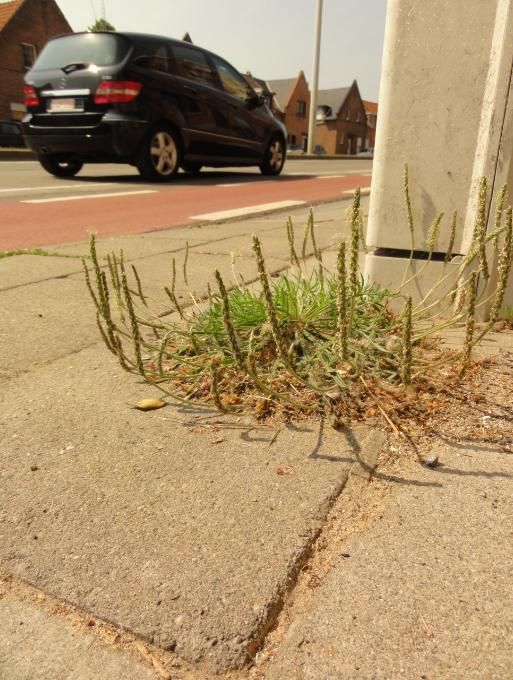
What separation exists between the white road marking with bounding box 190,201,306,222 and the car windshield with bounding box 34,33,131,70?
3.36m

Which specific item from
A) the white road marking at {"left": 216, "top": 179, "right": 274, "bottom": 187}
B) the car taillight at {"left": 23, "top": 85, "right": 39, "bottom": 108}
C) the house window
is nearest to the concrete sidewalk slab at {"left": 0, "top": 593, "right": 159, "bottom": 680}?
the white road marking at {"left": 216, "top": 179, "right": 274, "bottom": 187}

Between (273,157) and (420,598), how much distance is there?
11.5 metres

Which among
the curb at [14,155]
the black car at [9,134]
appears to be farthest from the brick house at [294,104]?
the curb at [14,155]

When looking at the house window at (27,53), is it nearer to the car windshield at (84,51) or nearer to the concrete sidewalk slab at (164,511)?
the car windshield at (84,51)

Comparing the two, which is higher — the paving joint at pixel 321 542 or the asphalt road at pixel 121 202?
the paving joint at pixel 321 542

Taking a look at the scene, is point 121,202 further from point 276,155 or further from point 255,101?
point 276,155

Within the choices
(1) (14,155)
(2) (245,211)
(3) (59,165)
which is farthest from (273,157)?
(1) (14,155)

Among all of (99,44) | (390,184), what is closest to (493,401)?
(390,184)

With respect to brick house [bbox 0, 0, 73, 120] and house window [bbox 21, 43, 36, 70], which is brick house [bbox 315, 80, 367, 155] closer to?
brick house [bbox 0, 0, 73, 120]

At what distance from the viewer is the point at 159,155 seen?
9.04 metres

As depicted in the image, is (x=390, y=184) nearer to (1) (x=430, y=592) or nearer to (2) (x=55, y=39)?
(1) (x=430, y=592)

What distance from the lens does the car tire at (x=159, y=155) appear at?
8.73 m

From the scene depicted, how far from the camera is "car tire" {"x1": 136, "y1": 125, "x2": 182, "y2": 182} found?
8.73 meters

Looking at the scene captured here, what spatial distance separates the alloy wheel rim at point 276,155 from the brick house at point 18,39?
2679 centimetres
